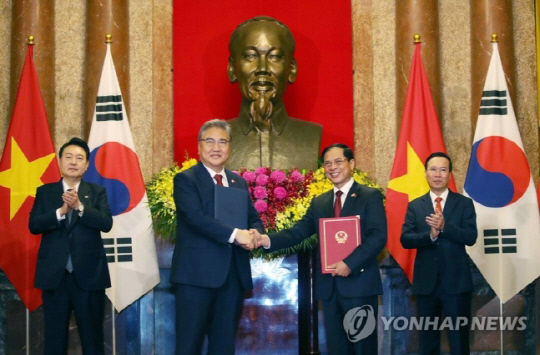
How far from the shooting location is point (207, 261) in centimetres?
452

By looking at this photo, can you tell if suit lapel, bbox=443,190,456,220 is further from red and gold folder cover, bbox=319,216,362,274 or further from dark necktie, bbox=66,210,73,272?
dark necktie, bbox=66,210,73,272

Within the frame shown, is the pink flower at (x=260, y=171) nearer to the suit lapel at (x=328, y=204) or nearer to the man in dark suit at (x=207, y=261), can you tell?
the suit lapel at (x=328, y=204)

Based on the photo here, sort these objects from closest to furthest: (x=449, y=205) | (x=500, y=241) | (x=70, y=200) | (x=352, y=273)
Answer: (x=352, y=273) < (x=70, y=200) < (x=449, y=205) < (x=500, y=241)

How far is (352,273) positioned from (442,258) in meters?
0.88

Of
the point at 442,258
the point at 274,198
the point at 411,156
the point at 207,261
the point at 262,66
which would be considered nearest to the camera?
the point at 207,261

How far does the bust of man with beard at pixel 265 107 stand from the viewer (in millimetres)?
6617

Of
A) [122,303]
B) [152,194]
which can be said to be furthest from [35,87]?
[122,303]

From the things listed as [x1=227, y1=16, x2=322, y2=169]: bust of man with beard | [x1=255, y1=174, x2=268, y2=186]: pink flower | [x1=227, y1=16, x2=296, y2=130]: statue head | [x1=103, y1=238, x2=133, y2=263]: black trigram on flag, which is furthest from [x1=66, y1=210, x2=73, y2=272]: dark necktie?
[x1=227, y1=16, x2=296, y2=130]: statue head

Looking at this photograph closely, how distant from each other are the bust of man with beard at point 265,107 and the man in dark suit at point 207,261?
1886 mm

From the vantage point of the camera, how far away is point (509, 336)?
22.1 feet

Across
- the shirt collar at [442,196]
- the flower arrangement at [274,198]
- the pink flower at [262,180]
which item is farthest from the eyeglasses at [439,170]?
the pink flower at [262,180]

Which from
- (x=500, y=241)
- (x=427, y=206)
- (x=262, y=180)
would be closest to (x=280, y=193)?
(x=262, y=180)

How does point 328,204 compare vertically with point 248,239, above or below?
above

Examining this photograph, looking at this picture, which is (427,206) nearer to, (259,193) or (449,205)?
(449,205)
